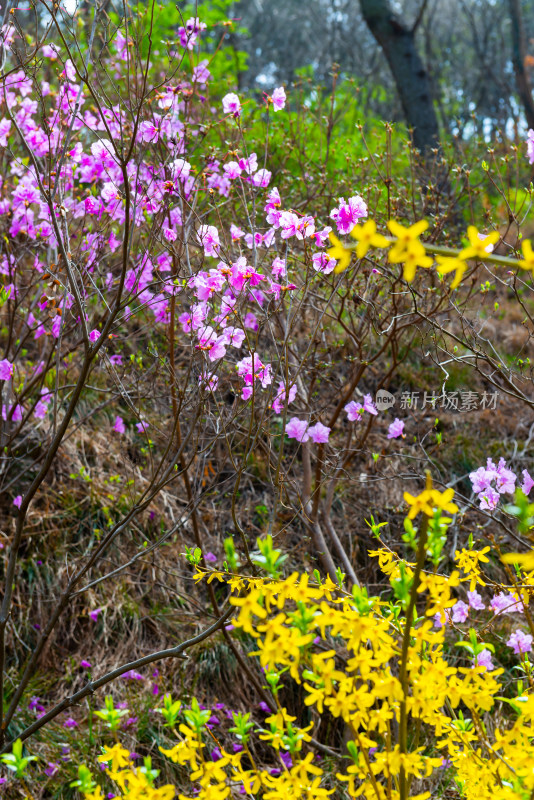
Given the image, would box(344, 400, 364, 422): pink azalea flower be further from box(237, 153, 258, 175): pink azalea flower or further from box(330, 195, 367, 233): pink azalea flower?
box(237, 153, 258, 175): pink azalea flower

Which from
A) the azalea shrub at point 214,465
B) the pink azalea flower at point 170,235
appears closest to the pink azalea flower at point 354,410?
the azalea shrub at point 214,465

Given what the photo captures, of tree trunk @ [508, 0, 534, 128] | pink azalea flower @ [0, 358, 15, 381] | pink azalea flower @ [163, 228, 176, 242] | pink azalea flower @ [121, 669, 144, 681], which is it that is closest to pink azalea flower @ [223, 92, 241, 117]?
pink azalea flower @ [163, 228, 176, 242]

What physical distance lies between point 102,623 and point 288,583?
2.27 m

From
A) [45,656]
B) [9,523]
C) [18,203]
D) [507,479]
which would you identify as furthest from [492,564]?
[18,203]

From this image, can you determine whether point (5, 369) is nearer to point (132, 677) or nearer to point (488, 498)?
point (132, 677)

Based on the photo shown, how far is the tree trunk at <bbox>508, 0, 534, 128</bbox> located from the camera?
6.19 meters

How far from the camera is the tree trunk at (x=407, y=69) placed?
6.82 m

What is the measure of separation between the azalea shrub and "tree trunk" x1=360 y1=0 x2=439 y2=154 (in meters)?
2.81

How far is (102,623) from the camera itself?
10.4 feet

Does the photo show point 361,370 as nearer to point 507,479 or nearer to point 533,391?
point 507,479

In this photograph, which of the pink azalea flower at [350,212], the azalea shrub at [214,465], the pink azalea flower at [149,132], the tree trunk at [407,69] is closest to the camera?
the azalea shrub at [214,465]

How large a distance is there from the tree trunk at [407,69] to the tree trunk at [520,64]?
0.84 metres

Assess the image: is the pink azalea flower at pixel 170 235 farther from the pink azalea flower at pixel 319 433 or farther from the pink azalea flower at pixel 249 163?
the pink azalea flower at pixel 319 433

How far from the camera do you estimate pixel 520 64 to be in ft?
21.4
